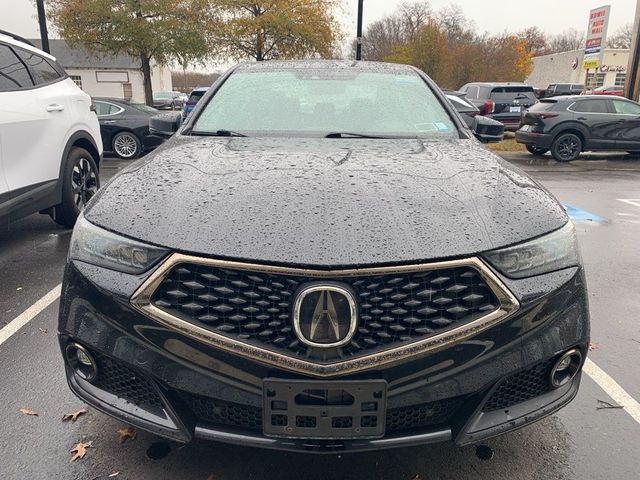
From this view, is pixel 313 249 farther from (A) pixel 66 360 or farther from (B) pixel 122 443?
(B) pixel 122 443

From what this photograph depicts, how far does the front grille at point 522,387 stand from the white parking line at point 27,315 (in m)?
2.82

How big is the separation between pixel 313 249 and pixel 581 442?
61.9 inches

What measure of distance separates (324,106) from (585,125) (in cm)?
1172

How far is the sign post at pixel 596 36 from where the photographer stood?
19.0 metres

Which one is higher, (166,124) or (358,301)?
(166,124)

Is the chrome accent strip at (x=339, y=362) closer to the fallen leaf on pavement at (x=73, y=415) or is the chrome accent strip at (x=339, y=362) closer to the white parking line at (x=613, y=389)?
the fallen leaf on pavement at (x=73, y=415)

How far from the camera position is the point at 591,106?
42.0 ft

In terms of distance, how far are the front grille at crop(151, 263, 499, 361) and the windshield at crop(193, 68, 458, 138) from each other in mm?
1333

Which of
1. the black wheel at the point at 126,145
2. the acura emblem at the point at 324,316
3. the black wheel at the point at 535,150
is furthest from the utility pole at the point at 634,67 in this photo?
the acura emblem at the point at 324,316

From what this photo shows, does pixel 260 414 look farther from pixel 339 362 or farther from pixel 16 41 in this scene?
pixel 16 41

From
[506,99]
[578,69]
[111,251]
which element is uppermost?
[578,69]

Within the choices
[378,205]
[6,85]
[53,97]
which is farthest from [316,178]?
[53,97]

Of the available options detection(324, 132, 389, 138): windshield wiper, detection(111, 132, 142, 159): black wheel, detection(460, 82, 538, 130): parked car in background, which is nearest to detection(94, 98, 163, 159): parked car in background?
detection(111, 132, 142, 159): black wheel

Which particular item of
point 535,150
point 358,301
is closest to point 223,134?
point 358,301
